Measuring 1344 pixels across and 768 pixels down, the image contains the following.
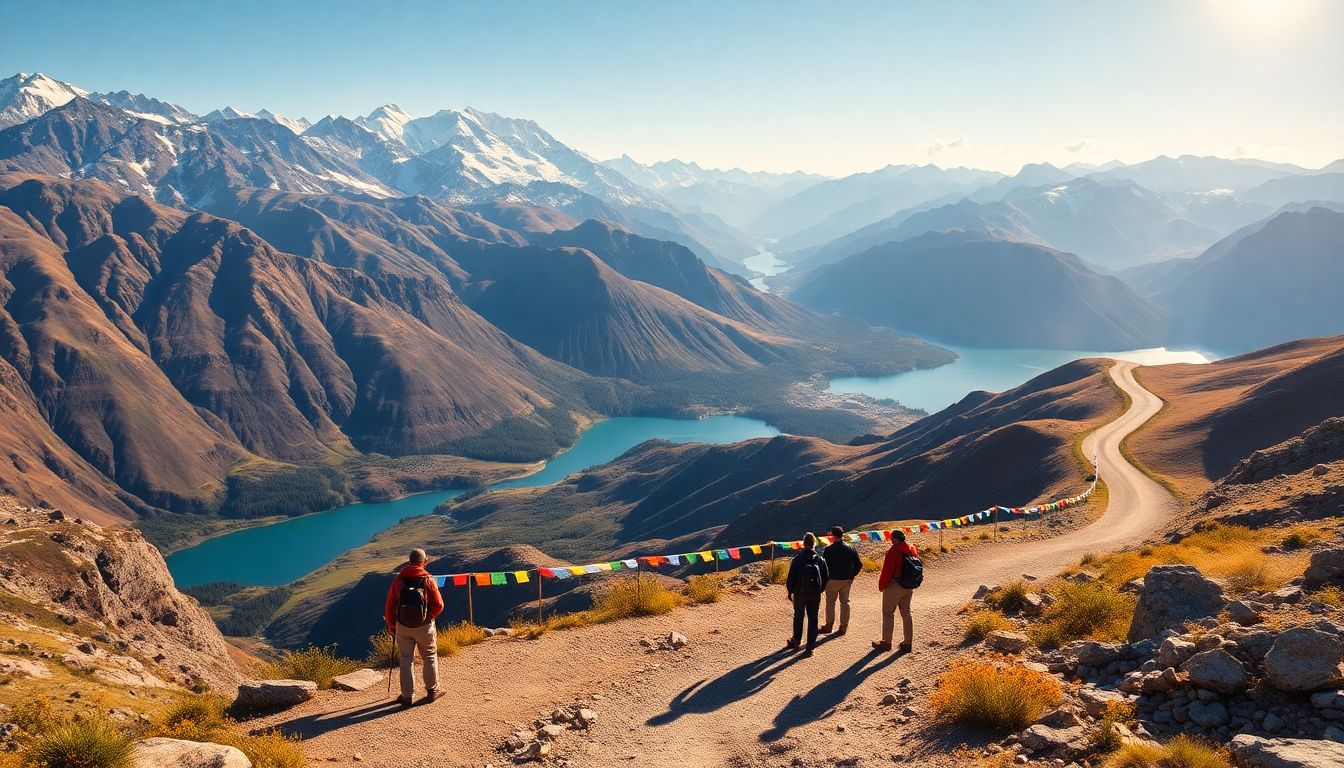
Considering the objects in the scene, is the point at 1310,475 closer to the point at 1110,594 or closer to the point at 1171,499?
the point at 1171,499

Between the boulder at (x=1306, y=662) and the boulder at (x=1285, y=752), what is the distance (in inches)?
34.3

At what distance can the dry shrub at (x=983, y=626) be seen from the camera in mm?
19234

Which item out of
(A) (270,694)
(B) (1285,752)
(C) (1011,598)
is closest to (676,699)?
(A) (270,694)

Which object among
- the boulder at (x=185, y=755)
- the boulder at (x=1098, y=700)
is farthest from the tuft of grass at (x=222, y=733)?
the boulder at (x=1098, y=700)

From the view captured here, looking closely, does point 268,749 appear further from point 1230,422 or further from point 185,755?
point 1230,422

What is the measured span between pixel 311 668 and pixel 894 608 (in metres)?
15.6

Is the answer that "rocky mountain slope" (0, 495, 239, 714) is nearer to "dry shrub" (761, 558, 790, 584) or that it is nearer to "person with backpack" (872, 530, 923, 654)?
"dry shrub" (761, 558, 790, 584)

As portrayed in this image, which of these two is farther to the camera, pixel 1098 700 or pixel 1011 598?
pixel 1011 598

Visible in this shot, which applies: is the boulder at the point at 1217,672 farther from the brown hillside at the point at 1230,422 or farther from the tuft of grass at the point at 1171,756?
the brown hillside at the point at 1230,422

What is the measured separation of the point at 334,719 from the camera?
16.3 metres

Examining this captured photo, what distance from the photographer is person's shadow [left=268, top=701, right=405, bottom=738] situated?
1576cm

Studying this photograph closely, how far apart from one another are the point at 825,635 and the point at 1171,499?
41.2m

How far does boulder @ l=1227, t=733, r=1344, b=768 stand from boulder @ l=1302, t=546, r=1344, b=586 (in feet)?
25.8

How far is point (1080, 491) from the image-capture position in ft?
175
